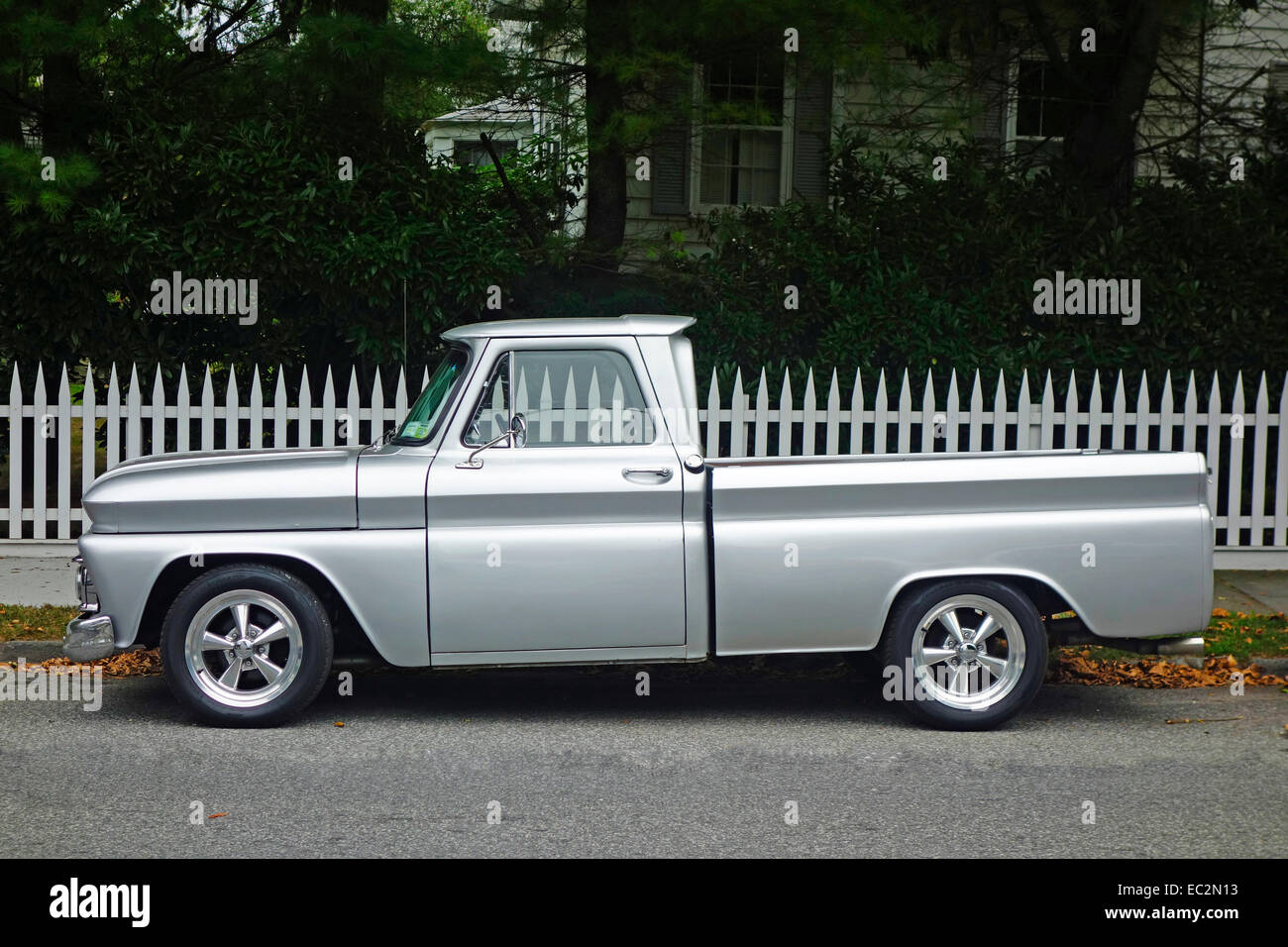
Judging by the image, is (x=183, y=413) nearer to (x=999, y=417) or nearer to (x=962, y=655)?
(x=999, y=417)

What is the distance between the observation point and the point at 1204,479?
6.51 m

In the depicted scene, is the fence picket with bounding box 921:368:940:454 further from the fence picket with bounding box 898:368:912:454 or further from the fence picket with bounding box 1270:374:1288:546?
the fence picket with bounding box 1270:374:1288:546

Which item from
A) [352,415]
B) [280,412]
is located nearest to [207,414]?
[280,412]

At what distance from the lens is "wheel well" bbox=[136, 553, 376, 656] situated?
6473mm

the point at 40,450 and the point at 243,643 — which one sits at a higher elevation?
the point at 40,450

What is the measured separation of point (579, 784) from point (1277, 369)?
26.1ft

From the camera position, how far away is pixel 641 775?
5.80 meters

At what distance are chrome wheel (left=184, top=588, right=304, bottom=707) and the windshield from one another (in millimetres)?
1033

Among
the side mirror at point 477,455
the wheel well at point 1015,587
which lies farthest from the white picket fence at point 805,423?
the side mirror at point 477,455

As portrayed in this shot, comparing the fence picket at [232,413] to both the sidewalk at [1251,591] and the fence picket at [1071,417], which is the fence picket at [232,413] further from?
the sidewalk at [1251,591]

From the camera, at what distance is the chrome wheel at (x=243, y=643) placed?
6.39 meters

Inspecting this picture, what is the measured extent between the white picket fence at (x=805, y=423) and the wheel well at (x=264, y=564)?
152 inches

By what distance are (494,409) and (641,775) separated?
1.87 m
